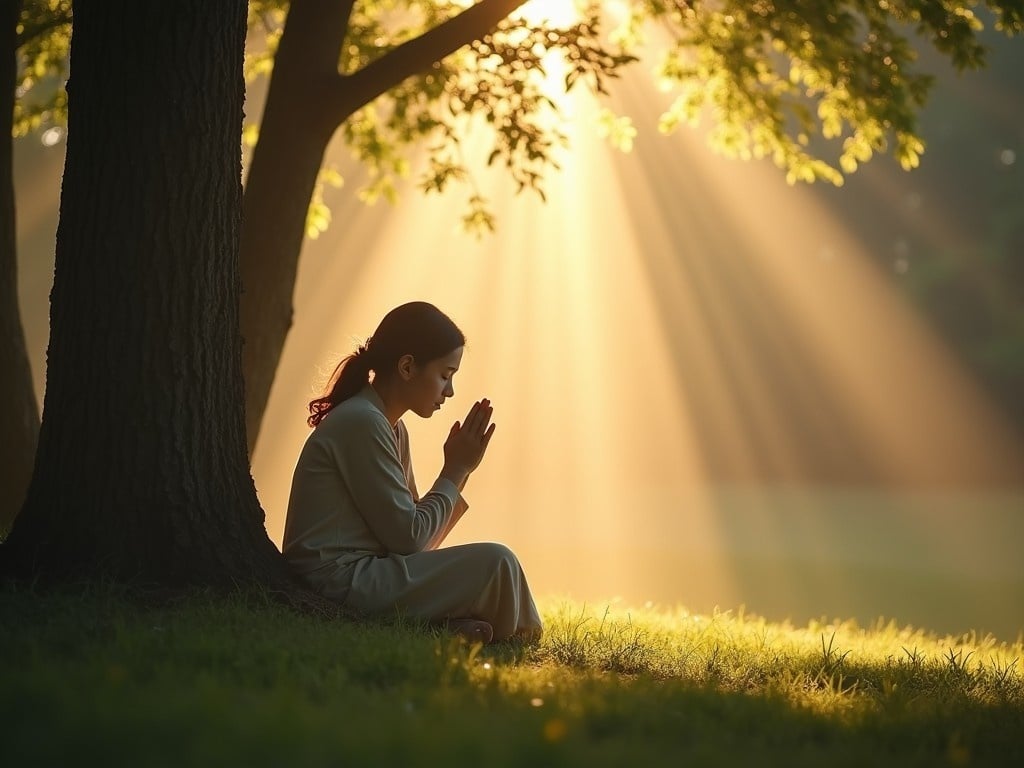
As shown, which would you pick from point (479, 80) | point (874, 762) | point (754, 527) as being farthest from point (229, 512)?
point (754, 527)

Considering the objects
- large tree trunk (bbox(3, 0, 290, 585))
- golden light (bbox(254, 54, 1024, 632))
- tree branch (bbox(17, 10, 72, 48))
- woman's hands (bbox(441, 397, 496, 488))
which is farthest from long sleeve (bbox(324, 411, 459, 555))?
golden light (bbox(254, 54, 1024, 632))

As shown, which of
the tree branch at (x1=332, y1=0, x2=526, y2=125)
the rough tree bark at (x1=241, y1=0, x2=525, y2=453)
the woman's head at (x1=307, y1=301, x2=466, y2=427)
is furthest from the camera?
the rough tree bark at (x1=241, y1=0, x2=525, y2=453)

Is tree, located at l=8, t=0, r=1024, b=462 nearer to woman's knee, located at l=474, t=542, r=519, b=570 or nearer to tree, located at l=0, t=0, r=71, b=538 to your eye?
tree, located at l=0, t=0, r=71, b=538

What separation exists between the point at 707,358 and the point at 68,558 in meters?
46.8

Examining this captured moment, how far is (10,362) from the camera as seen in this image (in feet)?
26.1

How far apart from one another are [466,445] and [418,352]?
450 millimetres

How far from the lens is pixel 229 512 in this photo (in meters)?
5.06

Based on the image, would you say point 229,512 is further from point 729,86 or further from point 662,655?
point 729,86

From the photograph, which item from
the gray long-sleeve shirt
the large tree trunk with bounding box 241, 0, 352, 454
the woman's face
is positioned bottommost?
the gray long-sleeve shirt

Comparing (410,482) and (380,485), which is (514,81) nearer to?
(410,482)

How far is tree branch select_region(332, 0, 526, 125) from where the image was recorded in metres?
7.29

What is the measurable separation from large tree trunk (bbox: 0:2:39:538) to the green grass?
358 centimetres

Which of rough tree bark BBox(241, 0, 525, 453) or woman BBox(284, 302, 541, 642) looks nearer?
woman BBox(284, 302, 541, 642)

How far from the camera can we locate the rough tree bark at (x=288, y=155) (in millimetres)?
7594
